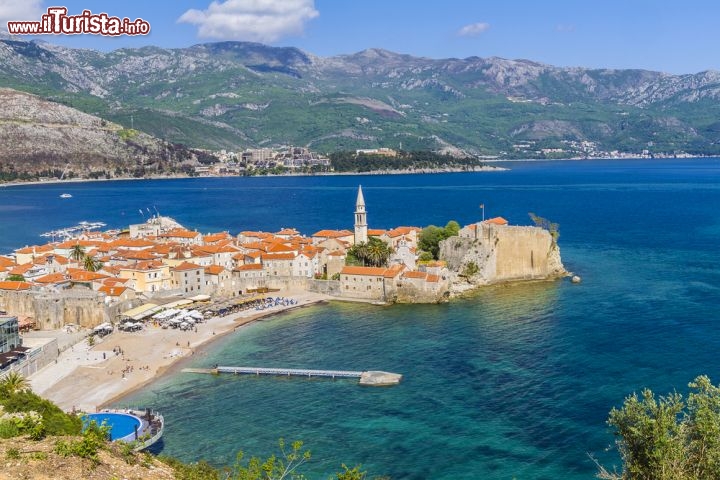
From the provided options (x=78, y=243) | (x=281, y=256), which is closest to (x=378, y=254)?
(x=281, y=256)

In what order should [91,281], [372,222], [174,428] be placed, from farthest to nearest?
[372,222]
[91,281]
[174,428]

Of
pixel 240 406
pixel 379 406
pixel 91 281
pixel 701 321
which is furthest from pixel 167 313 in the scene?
pixel 701 321

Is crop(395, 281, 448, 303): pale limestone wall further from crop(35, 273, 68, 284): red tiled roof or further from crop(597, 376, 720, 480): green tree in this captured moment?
crop(597, 376, 720, 480): green tree

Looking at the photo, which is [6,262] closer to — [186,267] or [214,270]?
[186,267]

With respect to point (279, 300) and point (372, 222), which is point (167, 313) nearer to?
point (279, 300)

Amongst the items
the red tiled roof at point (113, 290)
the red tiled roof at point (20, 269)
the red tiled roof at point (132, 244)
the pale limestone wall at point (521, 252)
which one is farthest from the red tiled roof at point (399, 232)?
the red tiled roof at point (20, 269)

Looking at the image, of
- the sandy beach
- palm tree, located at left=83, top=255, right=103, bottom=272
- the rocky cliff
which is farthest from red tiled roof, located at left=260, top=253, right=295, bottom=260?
palm tree, located at left=83, top=255, right=103, bottom=272

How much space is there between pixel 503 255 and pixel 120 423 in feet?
150

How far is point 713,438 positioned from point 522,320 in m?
34.4

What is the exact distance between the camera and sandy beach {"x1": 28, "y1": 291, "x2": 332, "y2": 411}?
4069 centimetres

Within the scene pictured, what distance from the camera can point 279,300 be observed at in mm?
63250

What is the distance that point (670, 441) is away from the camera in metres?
20.7

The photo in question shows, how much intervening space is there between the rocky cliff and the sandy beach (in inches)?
932

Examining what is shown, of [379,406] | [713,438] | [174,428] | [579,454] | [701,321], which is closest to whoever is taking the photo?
[713,438]
